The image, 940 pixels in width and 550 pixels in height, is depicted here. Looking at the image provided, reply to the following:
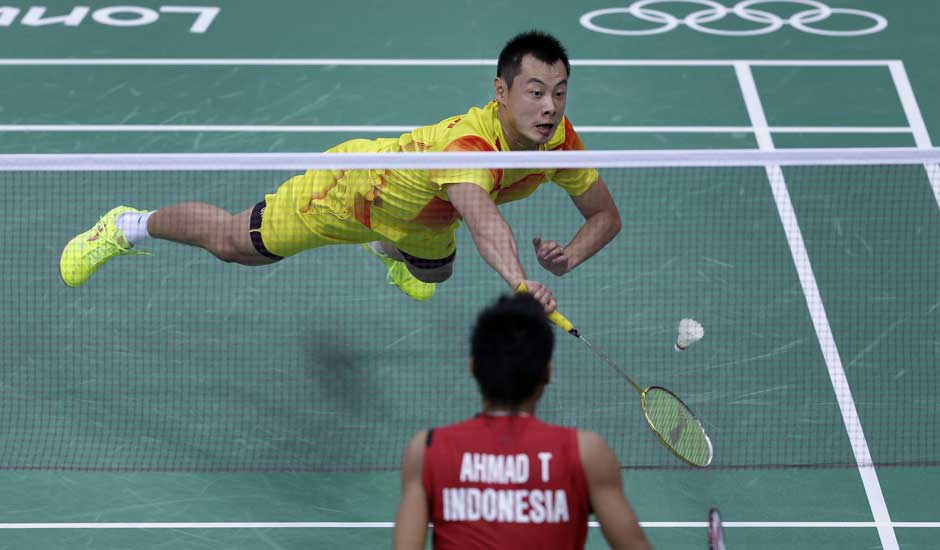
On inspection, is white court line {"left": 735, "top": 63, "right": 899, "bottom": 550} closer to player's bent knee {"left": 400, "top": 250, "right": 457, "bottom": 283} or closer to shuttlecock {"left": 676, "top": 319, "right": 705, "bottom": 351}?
shuttlecock {"left": 676, "top": 319, "right": 705, "bottom": 351}

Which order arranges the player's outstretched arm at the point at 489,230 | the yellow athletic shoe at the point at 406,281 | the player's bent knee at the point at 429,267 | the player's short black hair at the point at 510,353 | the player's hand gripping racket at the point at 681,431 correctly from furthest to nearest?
the yellow athletic shoe at the point at 406,281, the player's bent knee at the point at 429,267, the player's hand gripping racket at the point at 681,431, the player's outstretched arm at the point at 489,230, the player's short black hair at the point at 510,353

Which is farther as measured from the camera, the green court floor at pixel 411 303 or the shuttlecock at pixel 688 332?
the shuttlecock at pixel 688 332

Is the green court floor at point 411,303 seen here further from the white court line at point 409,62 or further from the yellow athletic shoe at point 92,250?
the yellow athletic shoe at point 92,250

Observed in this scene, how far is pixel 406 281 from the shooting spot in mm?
7727

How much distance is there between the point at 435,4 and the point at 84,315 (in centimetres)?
497

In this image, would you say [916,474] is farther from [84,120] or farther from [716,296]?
[84,120]

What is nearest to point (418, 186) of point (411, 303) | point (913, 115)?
point (411, 303)

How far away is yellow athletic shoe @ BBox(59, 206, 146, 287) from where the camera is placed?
7207 mm

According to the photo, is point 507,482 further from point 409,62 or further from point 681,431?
point 409,62

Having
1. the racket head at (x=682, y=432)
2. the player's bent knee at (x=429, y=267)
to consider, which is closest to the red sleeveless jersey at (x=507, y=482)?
the racket head at (x=682, y=432)

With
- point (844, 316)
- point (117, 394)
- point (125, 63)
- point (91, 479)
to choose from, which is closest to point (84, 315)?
point (117, 394)

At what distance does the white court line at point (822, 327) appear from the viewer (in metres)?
6.34

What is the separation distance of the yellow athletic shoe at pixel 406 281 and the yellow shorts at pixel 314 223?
0.88 metres

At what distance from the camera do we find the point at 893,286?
8.01 metres
